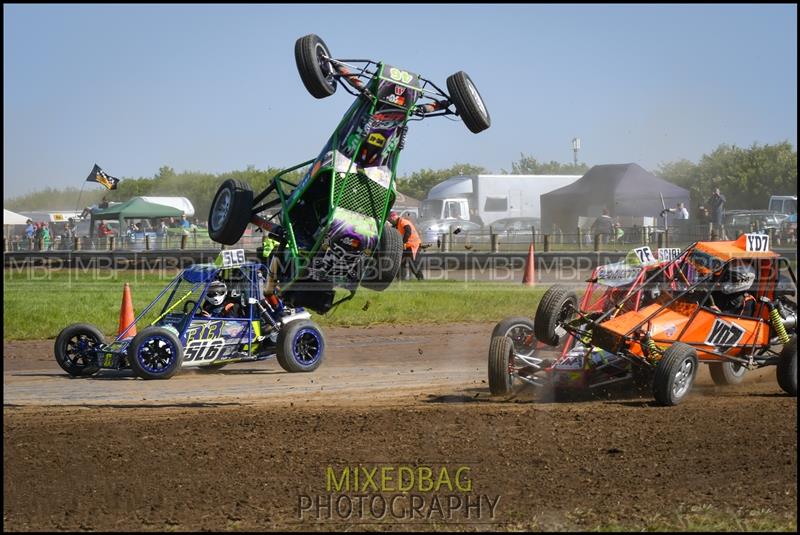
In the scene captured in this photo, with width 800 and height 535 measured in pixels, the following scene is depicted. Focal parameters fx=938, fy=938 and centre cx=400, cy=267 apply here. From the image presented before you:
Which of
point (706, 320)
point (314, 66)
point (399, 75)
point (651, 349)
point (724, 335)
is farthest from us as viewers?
point (399, 75)

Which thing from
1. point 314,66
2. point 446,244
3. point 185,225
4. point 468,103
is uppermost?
point 314,66

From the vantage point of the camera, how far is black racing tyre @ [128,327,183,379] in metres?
10.9

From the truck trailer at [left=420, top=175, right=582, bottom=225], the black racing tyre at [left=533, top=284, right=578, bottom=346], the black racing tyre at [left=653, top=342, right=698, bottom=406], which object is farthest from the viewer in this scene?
the truck trailer at [left=420, top=175, right=582, bottom=225]

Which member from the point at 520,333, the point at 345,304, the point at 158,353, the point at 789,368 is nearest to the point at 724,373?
the point at 789,368

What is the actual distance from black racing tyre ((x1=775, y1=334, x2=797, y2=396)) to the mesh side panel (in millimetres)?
4696

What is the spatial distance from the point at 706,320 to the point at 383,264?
3.66m

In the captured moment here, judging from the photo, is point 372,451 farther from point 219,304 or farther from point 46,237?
point 46,237

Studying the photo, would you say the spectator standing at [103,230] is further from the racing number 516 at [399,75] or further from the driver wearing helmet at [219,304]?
the racing number 516 at [399,75]

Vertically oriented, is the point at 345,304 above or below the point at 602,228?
below

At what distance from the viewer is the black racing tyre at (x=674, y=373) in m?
9.07

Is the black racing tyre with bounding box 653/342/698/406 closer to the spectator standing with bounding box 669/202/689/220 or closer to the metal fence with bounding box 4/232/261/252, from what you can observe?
the spectator standing with bounding box 669/202/689/220

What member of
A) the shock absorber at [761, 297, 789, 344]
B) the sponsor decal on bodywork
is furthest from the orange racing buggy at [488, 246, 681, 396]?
the shock absorber at [761, 297, 789, 344]

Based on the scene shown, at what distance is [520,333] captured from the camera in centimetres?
1029

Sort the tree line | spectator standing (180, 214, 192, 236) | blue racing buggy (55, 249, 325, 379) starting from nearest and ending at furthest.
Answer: blue racing buggy (55, 249, 325, 379) < the tree line < spectator standing (180, 214, 192, 236)
